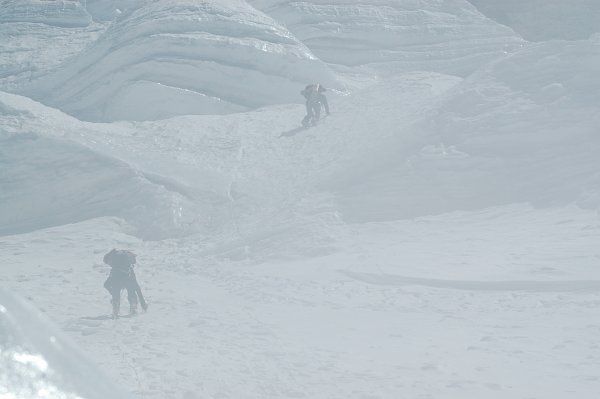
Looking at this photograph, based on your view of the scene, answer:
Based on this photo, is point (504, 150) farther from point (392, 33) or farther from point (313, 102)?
point (392, 33)

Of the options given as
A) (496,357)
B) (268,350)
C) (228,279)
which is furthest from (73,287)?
(496,357)

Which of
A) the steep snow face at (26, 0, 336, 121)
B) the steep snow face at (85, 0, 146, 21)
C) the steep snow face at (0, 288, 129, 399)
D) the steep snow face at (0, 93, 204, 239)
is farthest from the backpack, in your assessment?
the steep snow face at (85, 0, 146, 21)

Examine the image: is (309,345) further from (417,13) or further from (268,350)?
(417,13)

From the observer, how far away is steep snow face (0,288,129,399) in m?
2.53

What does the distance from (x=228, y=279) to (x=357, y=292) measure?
7.49 feet

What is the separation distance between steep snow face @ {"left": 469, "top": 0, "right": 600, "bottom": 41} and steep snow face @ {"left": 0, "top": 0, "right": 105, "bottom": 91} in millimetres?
13732

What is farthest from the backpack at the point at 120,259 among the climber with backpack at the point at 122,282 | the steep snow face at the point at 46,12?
the steep snow face at the point at 46,12

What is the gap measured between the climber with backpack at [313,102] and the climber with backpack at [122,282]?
28.7ft

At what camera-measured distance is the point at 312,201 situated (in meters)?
16.3

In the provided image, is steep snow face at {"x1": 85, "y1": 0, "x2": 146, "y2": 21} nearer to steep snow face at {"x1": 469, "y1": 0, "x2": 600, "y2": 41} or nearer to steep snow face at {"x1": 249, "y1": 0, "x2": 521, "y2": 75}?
steep snow face at {"x1": 249, "y1": 0, "x2": 521, "y2": 75}

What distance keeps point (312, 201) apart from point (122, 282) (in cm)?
565

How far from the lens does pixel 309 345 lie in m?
9.23

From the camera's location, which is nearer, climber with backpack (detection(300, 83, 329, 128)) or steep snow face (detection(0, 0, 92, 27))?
climber with backpack (detection(300, 83, 329, 128))

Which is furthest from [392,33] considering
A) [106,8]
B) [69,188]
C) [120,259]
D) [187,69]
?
[120,259]
